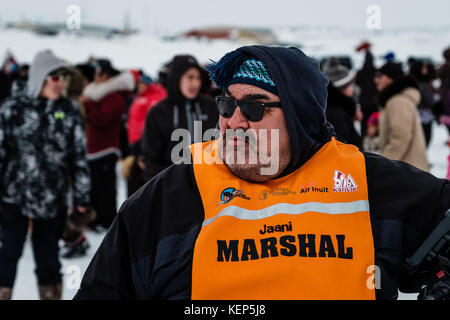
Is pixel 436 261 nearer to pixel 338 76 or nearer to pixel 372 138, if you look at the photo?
pixel 338 76

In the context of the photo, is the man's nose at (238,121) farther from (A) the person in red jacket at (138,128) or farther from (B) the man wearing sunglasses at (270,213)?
(A) the person in red jacket at (138,128)

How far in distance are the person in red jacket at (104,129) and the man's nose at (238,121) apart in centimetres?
405

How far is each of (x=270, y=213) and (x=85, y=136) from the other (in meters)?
2.58

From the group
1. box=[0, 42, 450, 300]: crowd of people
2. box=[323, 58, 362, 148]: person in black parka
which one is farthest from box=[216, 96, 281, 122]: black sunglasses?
box=[323, 58, 362, 148]: person in black parka

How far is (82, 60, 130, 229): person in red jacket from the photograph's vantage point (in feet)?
17.8

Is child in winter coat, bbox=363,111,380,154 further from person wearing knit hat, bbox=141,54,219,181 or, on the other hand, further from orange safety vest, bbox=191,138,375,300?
orange safety vest, bbox=191,138,375,300

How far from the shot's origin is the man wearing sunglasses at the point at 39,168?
10.6 feet

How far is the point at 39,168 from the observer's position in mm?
3277

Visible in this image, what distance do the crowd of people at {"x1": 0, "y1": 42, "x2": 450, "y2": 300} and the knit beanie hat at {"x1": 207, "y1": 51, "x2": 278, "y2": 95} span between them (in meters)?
0.89

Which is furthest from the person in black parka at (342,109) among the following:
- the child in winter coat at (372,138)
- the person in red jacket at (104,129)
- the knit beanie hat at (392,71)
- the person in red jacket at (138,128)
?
the person in red jacket at (104,129)

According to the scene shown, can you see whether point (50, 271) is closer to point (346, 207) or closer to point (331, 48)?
point (346, 207)

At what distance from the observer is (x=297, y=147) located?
1597mm

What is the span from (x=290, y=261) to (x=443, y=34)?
45.8 metres
